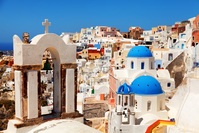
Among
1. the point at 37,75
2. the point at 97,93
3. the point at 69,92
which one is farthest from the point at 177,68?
the point at 37,75

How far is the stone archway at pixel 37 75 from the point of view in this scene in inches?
222

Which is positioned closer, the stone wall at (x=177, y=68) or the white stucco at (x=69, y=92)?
the white stucco at (x=69, y=92)

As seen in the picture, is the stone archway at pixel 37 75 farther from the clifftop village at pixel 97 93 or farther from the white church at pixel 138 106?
the white church at pixel 138 106

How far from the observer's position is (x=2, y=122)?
50.0ft

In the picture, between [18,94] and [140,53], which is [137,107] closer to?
[140,53]

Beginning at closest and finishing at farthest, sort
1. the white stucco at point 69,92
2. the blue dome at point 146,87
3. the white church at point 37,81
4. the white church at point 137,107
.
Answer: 1. the white church at point 37,81
2. the white stucco at point 69,92
3. the white church at point 137,107
4. the blue dome at point 146,87

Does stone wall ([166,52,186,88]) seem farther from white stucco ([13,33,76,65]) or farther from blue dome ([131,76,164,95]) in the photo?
white stucco ([13,33,76,65])

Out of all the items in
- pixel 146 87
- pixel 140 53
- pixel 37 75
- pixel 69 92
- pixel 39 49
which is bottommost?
pixel 146 87

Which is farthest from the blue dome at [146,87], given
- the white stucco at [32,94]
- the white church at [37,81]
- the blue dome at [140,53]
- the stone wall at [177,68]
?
the stone wall at [177,68]

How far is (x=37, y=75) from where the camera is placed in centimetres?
584

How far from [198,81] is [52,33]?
3758 millimetres

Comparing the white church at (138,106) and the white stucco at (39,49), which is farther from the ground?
the white stucco at (39,49)

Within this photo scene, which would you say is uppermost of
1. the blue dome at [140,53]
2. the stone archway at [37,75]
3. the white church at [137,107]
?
the blue dome at [140,53]

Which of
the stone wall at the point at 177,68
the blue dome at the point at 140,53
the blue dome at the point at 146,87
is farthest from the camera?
the stone wall at the point at 177,68
